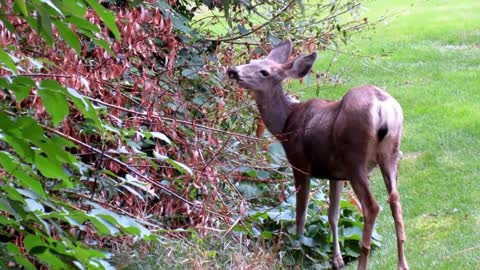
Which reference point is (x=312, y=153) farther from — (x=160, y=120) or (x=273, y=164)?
(x=160, y=120)

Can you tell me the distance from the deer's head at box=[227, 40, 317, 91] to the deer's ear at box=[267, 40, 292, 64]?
0.10ft

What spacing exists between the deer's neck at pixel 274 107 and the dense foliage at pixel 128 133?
16 centimetres

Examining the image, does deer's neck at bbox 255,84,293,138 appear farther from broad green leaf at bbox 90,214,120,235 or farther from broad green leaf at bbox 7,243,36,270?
broad green leaf at bbox 7,243,36,270

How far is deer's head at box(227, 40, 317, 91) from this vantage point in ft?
24.9

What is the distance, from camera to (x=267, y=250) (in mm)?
7434

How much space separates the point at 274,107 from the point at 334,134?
42.5 inches

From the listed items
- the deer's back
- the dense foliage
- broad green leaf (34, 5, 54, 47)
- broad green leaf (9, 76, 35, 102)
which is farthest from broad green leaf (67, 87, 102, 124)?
the deer's back

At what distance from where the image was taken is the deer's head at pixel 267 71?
7.60 meters

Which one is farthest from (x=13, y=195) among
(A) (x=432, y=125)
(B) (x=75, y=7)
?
(A) (x=432, y=125)

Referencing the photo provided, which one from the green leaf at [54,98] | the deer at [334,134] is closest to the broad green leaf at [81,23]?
the green leaf at [54,98]

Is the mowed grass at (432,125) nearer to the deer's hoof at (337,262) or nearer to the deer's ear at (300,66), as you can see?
the deer's hoof at (337,262)

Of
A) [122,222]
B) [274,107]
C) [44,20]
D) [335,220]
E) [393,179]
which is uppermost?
[44,20]

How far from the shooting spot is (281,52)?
26.5ft

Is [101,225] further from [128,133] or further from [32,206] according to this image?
[128,133]
